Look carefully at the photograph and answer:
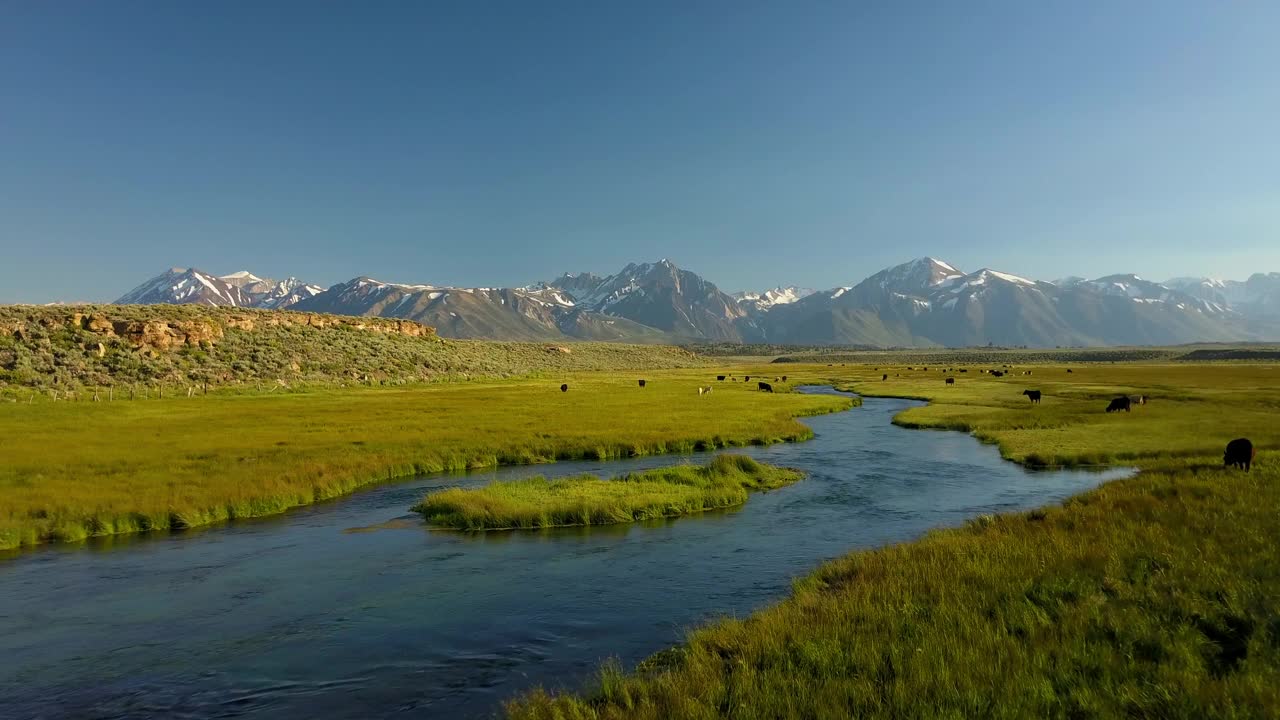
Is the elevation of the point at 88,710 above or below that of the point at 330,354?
below

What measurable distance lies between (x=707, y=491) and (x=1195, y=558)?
52.5 ft

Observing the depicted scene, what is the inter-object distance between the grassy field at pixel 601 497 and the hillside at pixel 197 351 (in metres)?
55.7

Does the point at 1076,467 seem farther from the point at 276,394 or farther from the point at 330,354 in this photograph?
the point at 330,354

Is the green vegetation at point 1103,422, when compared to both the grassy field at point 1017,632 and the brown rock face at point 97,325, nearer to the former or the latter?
the grassy field at point 1017,632

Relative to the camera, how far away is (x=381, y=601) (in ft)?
52.5

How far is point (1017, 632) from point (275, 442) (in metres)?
37.4

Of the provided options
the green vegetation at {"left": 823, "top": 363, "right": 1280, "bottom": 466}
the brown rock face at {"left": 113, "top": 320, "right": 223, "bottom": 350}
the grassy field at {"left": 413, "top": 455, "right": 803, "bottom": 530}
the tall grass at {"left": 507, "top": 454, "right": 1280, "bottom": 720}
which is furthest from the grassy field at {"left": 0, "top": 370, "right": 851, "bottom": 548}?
the tall grass at {"left": 507, "top": 454, "right": 1280, "bottom": 720}

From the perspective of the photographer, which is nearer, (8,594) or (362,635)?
(362,635)

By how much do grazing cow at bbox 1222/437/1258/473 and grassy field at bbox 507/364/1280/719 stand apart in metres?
6.57

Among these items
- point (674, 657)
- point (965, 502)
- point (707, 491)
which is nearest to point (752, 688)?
point (674, 657)

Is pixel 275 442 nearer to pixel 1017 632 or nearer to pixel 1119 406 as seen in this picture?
pixel 1017 632

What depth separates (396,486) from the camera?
30.4 metres

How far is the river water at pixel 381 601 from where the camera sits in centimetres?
1185

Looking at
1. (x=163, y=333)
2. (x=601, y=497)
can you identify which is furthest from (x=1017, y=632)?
(x=163, y=333)
